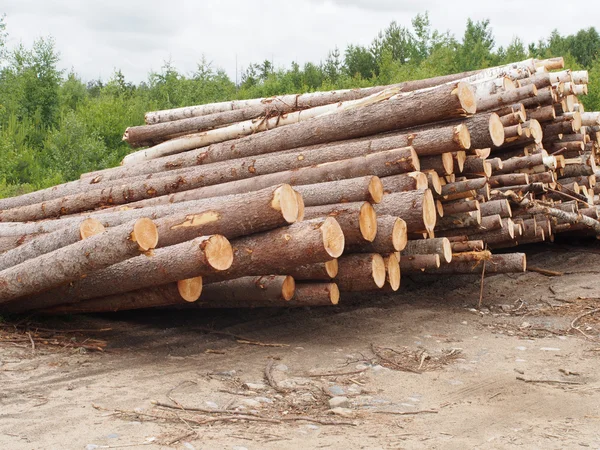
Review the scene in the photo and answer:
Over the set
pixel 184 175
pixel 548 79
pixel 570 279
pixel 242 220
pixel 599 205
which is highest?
pixel 548 79

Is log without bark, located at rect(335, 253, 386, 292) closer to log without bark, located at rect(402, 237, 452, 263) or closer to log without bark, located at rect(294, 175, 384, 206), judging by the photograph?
log without bark, located at rect(294, 175, 384, 206)

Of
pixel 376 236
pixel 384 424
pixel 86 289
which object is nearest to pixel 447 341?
pixel 376 236

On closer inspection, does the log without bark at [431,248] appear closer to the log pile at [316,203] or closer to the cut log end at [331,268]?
the log pile at [316,203]

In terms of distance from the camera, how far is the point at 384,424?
183 inches

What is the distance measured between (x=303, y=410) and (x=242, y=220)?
1771 millimetres

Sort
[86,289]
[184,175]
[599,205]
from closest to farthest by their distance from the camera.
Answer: [86,289]
[184,175]
[599,205]

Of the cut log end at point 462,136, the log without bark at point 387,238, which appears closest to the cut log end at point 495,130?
the cut log end at point 462,136

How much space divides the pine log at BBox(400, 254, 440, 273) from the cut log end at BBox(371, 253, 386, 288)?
0.91 meters

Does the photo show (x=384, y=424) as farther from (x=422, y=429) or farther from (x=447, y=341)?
(x=447, y=341)

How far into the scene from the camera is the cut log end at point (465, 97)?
23.9 feet

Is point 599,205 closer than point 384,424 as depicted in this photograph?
No

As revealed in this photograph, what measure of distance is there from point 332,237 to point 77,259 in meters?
2.14

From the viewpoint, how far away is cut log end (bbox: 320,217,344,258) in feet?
19.5

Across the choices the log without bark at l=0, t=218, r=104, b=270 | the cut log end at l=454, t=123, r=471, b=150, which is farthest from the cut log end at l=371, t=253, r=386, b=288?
the log without bark at l=0, t=218, r=104, b=270
